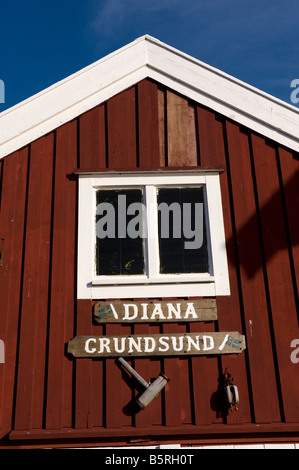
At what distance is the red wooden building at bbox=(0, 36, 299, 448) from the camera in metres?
4.30

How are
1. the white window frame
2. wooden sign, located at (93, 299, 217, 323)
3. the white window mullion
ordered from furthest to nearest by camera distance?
the white window mullion
the white window frame
wooden sign, located at (93, 299, 217, 323)

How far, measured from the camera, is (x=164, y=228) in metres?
5.04

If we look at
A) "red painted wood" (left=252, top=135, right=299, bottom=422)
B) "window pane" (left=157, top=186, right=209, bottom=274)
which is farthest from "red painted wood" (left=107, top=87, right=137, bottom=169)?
"red painted wood" (left=252, top=135, right=299, bottom=422)

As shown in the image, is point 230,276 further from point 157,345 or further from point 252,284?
point 157,345

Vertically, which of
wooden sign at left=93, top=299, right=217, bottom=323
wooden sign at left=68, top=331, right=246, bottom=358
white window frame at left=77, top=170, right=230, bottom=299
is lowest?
wooden sign at left=68, top=331, right=246, bottom=358

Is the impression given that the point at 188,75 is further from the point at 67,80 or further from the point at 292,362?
the point at 292,362

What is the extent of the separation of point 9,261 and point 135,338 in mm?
1753

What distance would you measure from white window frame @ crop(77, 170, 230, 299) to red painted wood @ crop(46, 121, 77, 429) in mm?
136

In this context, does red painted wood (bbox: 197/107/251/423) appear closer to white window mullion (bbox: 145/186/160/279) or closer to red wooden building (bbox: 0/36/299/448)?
red wooden building (bbox: 0/36/299/448)

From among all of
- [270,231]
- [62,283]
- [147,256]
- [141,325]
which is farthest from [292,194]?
[62,283]

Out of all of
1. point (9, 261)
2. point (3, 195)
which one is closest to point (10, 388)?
point (9, 261)

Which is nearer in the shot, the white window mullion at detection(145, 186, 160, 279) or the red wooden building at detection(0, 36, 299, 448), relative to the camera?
the red wooden building at detection(0, 36, 299, 448)

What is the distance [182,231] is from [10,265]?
210cm

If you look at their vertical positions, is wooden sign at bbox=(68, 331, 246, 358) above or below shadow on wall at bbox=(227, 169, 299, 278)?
below
